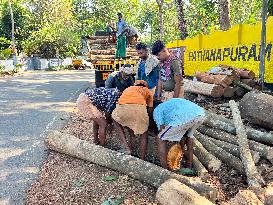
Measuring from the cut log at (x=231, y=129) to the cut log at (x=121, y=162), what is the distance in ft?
5.51

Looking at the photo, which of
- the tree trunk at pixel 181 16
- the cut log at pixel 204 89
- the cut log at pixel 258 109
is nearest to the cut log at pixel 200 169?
the cut log at pixel 258 109

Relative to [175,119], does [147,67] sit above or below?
above

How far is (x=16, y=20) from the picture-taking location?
43.3m

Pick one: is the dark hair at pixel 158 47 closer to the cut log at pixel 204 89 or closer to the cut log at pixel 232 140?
the cut log at pixel 232 140

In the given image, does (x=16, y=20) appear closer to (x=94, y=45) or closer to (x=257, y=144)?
(x=94, y=45)

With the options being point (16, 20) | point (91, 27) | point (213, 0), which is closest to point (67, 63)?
point (16, 20)

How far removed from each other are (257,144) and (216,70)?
13.2 feet

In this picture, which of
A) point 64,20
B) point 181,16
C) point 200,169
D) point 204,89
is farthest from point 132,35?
point 64,20

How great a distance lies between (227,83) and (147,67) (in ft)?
9.00

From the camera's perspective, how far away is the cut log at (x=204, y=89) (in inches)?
320

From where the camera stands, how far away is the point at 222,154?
5.32 m

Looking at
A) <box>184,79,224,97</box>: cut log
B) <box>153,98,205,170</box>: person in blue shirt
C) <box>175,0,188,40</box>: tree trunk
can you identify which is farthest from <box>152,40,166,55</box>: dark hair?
<box>175,0,188,40</box>: tree trunk

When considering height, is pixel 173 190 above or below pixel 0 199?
above

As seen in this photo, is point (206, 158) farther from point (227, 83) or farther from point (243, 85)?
point (243, 85)
